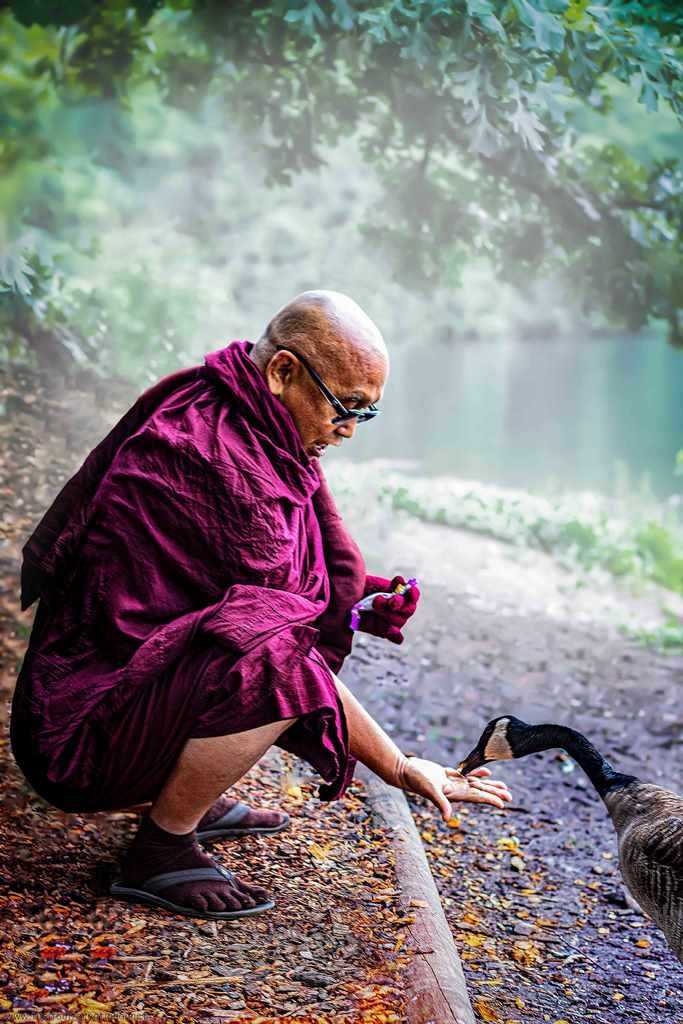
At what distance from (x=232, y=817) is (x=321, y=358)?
157 centimetres

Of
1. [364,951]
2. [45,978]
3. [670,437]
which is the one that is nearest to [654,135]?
[670,437]

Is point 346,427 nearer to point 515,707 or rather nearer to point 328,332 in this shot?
point 328,332

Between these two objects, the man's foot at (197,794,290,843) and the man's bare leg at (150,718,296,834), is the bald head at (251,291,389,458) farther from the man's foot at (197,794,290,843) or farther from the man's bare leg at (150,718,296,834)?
the man's foot at (197,794,290,843)

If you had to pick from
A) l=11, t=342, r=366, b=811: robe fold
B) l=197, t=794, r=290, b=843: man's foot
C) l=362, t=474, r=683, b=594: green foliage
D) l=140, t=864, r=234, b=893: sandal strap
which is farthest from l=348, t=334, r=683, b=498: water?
l=140, t=864, r=234, b=893: sandal strap

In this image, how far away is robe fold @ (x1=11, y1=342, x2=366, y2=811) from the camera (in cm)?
253

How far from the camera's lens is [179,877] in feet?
8.91

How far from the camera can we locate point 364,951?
2635 millimetres

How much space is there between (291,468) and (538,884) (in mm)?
1909

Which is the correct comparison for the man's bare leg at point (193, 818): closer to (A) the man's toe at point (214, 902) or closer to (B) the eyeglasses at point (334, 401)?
(A) the man's toe at point (214, 902)

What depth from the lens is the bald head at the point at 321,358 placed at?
2770 mm

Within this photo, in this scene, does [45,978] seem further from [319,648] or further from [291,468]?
[291,468]

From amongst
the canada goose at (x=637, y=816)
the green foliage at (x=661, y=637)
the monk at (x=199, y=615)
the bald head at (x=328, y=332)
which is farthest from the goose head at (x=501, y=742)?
the green foliage at (x=661, y=637)

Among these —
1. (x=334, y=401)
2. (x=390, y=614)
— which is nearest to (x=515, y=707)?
(x=390, y=614)

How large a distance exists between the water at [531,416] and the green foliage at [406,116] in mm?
1922
